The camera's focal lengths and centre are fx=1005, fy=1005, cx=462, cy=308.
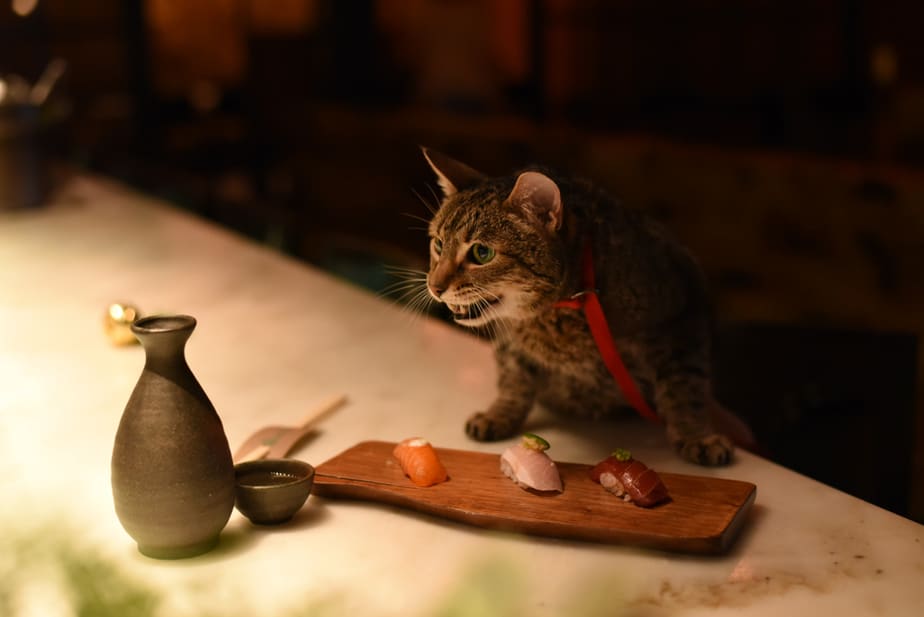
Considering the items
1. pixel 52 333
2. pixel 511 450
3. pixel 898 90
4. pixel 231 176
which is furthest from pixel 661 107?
pixel 511 450

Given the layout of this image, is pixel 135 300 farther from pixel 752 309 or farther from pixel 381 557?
pixel 752 309

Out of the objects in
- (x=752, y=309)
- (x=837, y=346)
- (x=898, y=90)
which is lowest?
A: (x=752, y=309)

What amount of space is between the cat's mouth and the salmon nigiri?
205mm

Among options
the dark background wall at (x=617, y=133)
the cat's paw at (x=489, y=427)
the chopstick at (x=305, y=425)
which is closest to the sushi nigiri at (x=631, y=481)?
the cat's paw at (x=489, y=427)

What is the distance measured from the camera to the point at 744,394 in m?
2.18

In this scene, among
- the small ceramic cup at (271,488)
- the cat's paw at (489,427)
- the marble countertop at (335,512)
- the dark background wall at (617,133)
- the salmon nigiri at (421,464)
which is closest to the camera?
the marble countertop at (335,512)

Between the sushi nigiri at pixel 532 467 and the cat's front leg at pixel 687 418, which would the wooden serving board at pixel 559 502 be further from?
the cat's front leg at pixel 687 418

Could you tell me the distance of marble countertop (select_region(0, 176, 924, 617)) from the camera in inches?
47.8

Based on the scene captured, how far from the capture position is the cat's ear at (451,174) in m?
1.66

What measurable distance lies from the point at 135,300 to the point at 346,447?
1.05 m

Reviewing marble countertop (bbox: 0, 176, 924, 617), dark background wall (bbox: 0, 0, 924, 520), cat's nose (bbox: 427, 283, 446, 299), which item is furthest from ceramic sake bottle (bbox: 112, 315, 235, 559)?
dark background wall (bbox: 0, 0, 924, 520)

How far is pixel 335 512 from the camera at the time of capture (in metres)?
1.45

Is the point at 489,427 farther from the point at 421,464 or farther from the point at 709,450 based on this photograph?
A: the point at 709,450

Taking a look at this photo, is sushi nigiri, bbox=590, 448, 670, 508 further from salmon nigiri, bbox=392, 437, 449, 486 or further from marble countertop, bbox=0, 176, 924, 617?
salmon nigiri, bbox=392, 437, 449, 486
